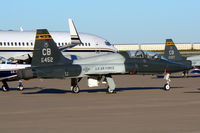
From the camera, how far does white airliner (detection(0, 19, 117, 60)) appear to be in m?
47.4

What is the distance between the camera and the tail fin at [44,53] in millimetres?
22469

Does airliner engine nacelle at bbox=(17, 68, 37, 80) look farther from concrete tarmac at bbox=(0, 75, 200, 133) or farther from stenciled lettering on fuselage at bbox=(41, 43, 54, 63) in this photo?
concrete tarmac at bbox=(0, 75, 200, 133)

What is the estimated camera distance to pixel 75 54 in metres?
51.9

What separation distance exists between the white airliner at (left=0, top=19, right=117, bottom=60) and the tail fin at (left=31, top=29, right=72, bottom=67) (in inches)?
883

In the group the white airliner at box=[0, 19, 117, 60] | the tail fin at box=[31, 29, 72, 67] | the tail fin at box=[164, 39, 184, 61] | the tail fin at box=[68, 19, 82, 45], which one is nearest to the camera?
the tail fin at box=[31, 29, 72, 67]

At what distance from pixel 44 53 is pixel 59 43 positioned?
93.6ft

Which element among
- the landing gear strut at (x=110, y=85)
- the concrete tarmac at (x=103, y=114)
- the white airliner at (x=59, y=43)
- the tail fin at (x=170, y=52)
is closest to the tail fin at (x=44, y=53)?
the landing gear strut at (x=110, y=85)

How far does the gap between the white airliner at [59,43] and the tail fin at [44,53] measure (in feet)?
73.6

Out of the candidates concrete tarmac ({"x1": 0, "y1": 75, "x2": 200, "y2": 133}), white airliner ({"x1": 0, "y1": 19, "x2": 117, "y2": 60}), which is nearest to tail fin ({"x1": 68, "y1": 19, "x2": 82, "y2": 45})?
white airliner ({"x1": 0, "y1": 19, "x2": 117, "y2": 60})

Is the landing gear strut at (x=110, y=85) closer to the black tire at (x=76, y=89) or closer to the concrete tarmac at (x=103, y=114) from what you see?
the black tire at (x=76, y=89)

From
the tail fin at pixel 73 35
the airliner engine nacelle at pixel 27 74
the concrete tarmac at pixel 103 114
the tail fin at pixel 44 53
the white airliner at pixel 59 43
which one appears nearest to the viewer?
the concrete tarmac at pixel 103 114

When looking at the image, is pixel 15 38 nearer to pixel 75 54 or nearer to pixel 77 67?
pixel 75 54

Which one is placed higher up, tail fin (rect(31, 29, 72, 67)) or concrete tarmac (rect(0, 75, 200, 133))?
tail fin (rect(31, 29, 72, 67))

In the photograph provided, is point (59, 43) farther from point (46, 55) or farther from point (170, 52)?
point (46, 55)
